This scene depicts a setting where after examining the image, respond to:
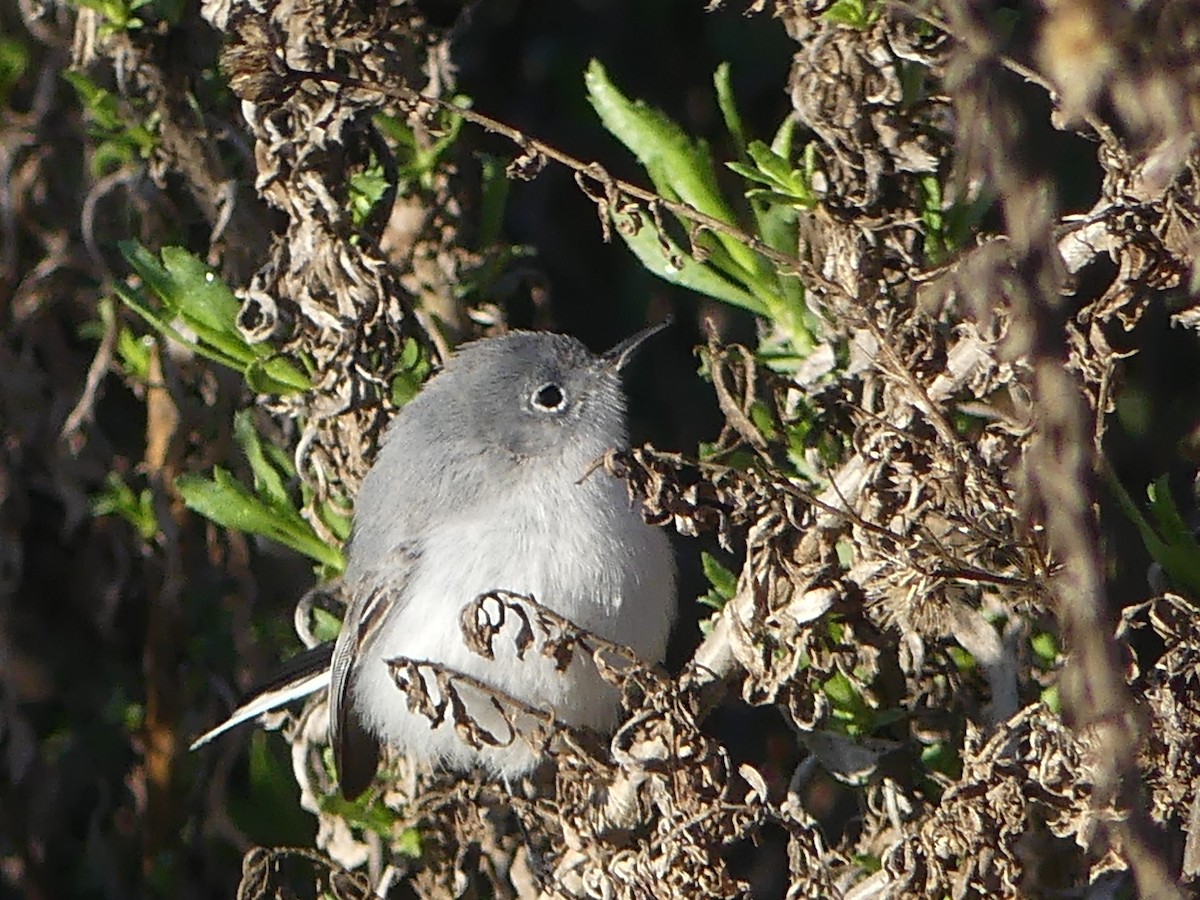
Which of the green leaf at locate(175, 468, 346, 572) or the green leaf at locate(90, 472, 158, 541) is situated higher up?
the green leaf at locate(175, 468, 346, 572)

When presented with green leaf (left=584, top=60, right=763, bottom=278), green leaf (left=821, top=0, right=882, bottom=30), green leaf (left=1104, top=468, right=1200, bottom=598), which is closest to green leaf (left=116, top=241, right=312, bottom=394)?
green leaf (left=584, top=60, right=763, bottom=278)

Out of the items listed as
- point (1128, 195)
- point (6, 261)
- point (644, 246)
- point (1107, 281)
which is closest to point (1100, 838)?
point (1128, 195)

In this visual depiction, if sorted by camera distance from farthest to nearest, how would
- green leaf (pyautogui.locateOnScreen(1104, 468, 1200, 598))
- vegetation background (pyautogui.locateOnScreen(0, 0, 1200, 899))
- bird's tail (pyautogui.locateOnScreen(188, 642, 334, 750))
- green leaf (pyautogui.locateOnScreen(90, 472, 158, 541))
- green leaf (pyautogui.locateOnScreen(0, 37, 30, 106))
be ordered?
green leaf (pyautogui.locateOnScreen(0, 37, 30, 106)) < green leaf (pyautogui.locateOnScreen(90, 472, 158, 541)) < bird's tail (pyautogui.locateOnScreen(188, 642, 334, 750)) < green leaf (pyautogui.locateOnScreen(1104, 468, 1200, 598)) < vegetation background (pyautogui.locateOnScreen(0, 0, 1200, 899))

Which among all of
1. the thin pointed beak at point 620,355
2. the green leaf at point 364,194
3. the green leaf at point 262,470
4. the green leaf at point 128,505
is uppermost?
the green leaf at point 364,194

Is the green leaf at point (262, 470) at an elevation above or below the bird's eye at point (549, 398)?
below

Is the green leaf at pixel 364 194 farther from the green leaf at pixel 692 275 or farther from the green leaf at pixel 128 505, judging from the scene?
the green leaf at pixel 128 505

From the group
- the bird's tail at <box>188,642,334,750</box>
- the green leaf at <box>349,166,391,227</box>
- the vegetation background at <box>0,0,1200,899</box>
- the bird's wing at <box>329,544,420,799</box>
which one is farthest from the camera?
the bird's tail at <box>188,642,334,750</box>

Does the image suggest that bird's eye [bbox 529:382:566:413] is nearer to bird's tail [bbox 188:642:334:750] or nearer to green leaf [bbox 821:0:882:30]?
bird's tail [bbox 188:642:334:750]

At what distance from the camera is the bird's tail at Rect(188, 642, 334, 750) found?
2.91 metres

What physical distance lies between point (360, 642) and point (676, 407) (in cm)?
115

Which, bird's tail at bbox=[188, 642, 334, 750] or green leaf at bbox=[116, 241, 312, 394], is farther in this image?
bird's tail at bbox=[188, 642, 334, 750]

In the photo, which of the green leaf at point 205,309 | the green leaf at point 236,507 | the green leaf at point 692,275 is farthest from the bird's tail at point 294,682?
the green leaf at point 692,275

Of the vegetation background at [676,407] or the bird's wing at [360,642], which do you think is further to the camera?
the bird's wing at [360,642]

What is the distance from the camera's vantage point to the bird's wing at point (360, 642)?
2711 mm
